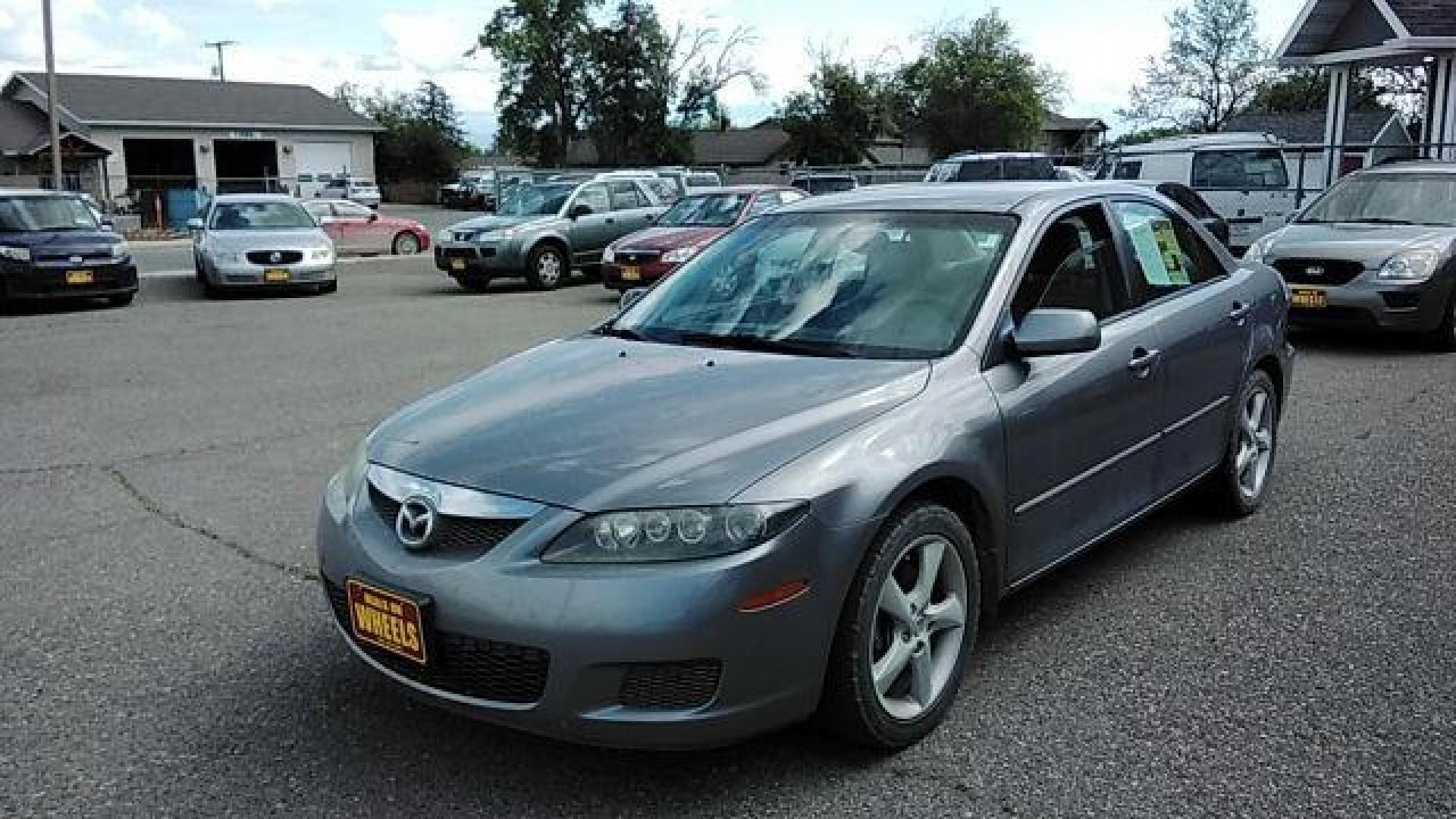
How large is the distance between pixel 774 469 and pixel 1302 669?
79.5 inches

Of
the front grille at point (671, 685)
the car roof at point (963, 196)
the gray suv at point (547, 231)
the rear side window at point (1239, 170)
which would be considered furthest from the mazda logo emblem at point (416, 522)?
the rear side window at point (1239, 170)

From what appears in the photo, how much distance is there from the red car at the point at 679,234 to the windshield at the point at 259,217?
5.45 metres

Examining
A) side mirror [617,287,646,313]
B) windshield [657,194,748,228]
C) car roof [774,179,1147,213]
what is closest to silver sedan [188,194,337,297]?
windshield [657,194,748,228]

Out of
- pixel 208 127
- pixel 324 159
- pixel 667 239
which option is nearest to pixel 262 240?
pixel 667 239

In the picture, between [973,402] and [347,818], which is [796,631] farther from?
[347,818]

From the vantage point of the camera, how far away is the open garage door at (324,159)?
183 ft

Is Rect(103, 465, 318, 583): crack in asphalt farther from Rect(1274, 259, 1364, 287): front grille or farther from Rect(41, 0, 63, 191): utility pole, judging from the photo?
Rect(41, 0, 63, 191): utility pole

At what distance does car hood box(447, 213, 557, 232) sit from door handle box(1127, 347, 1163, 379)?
14.3m

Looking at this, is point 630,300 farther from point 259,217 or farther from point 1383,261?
point 259,217

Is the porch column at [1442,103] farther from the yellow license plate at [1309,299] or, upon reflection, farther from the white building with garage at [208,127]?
the white building with garage at [208,127]

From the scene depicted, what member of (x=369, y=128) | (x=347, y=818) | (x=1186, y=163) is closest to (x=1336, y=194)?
(x=1186, y=163)

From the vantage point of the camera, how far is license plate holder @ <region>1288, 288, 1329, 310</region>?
9.91 m

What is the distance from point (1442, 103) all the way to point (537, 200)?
1623 cm

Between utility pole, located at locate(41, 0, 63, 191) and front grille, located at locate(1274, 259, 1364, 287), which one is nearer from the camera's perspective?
front grille, located at locate(1274, 259, 1364, 287)
